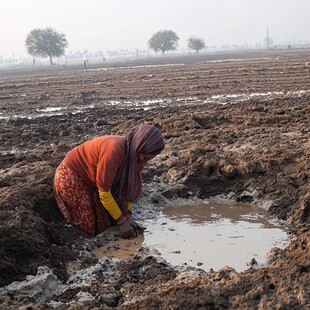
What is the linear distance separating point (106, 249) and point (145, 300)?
74.1 inches

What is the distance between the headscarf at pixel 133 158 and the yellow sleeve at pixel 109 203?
0.80ft

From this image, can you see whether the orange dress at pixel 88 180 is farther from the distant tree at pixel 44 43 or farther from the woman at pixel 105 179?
the distant tree at pixel 44 43

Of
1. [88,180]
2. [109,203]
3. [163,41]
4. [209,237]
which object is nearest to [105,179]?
[109,203]

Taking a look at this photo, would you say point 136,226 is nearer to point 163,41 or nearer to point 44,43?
point 44,43

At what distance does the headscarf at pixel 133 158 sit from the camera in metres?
5.25

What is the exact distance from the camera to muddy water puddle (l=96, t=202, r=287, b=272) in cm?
517

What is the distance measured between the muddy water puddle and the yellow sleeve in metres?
0.38

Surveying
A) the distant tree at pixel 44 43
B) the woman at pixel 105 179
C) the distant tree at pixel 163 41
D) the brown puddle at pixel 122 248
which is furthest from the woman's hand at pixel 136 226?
the distant tree at pixel 163 41

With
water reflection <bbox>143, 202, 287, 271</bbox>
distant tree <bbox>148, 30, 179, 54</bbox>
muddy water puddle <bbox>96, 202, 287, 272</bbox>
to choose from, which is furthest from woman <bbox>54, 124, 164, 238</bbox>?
distant tree <bbox>148, 30, 179, 54</bbox>

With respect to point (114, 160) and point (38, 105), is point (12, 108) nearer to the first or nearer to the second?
point (38, 105)

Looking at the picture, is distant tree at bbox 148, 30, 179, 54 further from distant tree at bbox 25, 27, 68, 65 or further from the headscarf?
the headscarf

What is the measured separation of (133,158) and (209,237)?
127 cm

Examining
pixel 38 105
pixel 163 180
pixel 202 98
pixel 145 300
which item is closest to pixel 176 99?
pixel 202 98

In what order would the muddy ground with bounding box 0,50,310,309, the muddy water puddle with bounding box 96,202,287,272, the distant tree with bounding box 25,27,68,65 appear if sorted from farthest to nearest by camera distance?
the distant tree with bounding box 25,27,68,65, the muddy water puddle with bounding box 96,202,287,272, the muddy ground with bounding box 0,50,310,309
